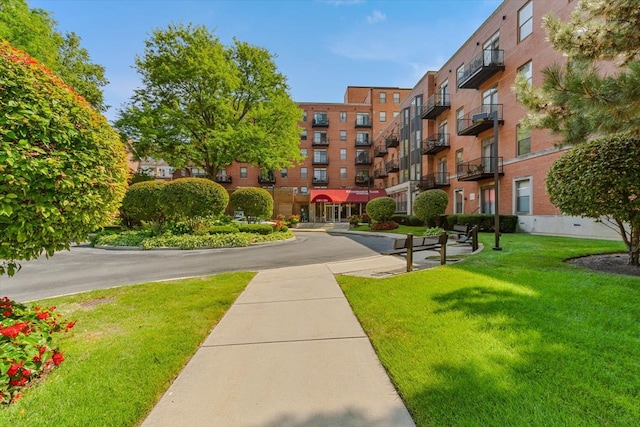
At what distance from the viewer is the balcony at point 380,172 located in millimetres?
41281

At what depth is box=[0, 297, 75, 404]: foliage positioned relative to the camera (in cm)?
248

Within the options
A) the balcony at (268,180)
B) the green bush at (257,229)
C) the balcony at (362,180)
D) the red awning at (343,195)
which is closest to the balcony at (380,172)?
the balcony at (362,180)

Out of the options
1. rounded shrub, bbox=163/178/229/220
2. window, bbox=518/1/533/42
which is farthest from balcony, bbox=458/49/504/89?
rounded shrub, bbox=163/178/229/220

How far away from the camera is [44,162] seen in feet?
9.69

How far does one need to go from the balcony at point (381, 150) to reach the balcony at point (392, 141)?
1605 mm

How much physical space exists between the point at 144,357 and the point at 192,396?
37.5 inches

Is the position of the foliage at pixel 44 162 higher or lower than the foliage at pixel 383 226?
higher

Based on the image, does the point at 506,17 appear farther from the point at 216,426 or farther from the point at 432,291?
the point at 216,426

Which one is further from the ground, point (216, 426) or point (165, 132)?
point (165, 132)

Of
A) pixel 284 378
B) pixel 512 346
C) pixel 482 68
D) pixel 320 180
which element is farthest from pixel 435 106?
pixel 284 378

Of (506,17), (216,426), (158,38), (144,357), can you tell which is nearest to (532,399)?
(216,426)

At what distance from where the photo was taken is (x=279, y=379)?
2.87 meters

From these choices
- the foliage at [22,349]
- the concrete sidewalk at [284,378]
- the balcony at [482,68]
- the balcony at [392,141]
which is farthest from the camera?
the balcony at [392,141]

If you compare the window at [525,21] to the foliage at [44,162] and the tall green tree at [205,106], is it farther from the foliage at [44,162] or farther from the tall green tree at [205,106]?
the foliage at [44,162]
